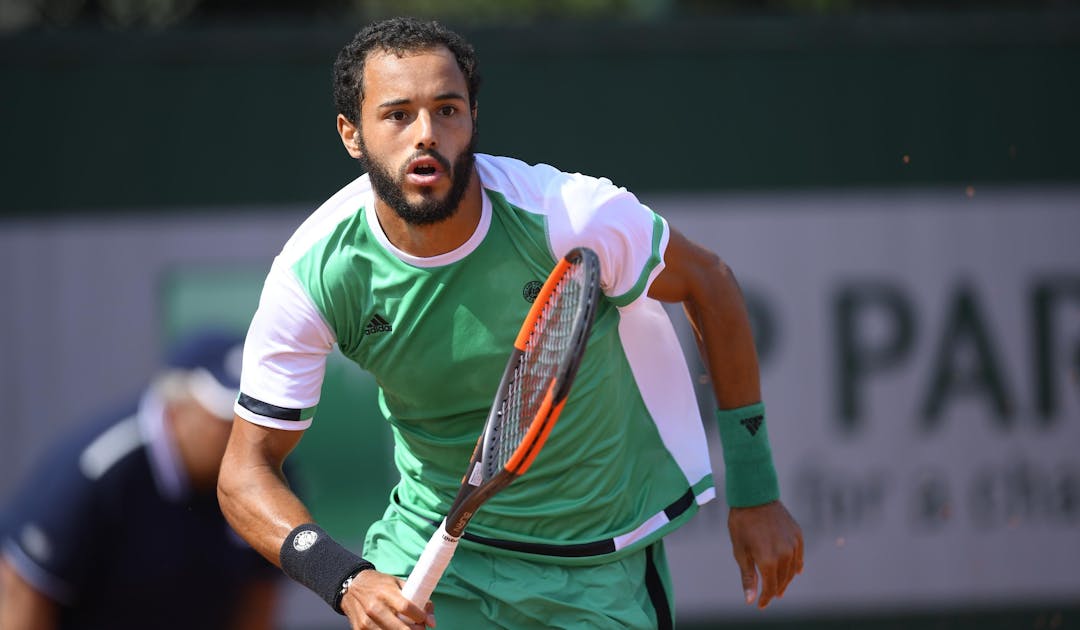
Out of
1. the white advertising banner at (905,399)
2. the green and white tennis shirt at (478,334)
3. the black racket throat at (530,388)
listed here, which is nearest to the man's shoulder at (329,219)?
the green and white tennis shirt at (478,334)

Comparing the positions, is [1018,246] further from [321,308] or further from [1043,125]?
[321,308]

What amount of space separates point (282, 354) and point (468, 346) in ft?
1.26

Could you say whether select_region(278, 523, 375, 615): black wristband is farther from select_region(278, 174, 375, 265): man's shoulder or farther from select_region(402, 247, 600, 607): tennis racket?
select_region(278, 174, 375, 265): man's shoulder

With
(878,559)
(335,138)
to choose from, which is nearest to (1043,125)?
(878,559)

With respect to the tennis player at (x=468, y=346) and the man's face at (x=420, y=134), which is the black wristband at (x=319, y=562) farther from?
the man's face at (x=420, y=134)

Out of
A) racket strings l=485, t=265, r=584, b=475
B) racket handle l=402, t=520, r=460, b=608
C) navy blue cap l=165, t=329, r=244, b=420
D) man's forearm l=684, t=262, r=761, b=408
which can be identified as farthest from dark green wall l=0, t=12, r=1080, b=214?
racket handle l=402, t=520, r=460, b=608

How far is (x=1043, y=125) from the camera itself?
22.4ft

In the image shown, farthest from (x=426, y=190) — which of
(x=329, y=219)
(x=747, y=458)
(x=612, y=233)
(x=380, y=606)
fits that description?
(x=747, y=458)

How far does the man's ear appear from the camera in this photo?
3.26m

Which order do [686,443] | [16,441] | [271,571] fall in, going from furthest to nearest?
[16,441] → [271,571] → [686,443]

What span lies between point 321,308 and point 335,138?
11.6 ft

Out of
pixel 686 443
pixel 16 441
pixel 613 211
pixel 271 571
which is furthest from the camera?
pixel 16 441

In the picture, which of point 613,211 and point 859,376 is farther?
point 859,376

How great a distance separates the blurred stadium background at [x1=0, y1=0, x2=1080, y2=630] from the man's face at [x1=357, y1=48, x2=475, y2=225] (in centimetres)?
342
